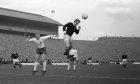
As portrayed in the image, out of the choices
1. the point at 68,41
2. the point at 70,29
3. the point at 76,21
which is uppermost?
the point at 76,21

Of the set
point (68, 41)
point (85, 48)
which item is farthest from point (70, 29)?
point (85, 48)

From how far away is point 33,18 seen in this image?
6494 centimetres

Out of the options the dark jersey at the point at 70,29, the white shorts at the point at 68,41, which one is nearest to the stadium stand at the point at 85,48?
the dark jersey at the point at 70,29

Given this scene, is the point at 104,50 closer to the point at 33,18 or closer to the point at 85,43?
the point at 85,43

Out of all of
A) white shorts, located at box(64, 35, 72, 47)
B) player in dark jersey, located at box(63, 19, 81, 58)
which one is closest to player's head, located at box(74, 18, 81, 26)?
player in dark jersey, located at box(63, 19, 81, 58)

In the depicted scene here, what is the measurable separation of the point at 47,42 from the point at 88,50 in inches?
346

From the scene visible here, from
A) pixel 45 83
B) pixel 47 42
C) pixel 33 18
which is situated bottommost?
pixel 45 83

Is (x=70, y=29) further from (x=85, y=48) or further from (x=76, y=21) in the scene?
(x=85, y=48)

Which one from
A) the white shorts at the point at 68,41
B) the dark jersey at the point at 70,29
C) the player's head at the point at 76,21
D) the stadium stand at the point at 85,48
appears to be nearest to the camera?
the white shorts at the point at 68,41

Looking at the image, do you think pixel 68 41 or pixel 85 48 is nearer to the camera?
pixel 68 41

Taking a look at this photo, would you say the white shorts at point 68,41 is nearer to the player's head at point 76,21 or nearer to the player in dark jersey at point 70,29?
the player in dark jersey at point 70,29

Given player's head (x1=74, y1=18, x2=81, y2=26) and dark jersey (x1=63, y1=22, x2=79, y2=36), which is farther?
dark jersey (x1=63, y1=22, x2=79, y2=36)

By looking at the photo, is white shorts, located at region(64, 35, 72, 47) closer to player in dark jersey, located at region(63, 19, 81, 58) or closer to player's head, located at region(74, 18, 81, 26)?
player in dark jersey, located at region(63, 19, 81, 58)

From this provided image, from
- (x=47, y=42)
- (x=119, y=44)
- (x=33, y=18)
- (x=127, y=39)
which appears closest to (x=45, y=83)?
(x=47, y=42)
